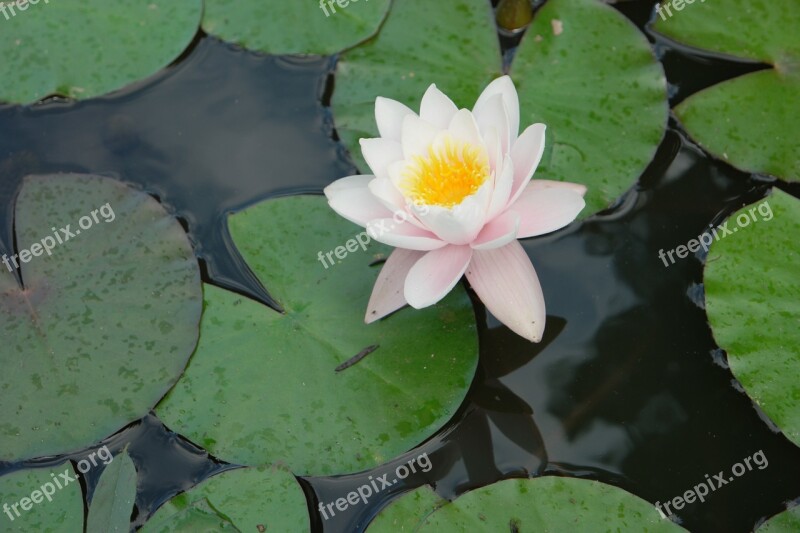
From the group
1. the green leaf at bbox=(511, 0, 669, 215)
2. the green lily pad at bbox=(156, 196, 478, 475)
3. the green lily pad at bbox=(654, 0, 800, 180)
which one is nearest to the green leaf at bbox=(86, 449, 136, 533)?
the green lily pad at bbox=(156, 196, 478, 475)

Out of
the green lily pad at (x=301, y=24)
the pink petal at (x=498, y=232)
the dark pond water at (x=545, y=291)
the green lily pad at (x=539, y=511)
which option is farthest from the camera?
the green lily pad at (x=301, y=24)

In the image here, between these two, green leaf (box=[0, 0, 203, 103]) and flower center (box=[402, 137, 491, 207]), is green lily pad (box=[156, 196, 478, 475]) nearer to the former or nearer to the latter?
flower center (box=[402, 137, 491, 207])

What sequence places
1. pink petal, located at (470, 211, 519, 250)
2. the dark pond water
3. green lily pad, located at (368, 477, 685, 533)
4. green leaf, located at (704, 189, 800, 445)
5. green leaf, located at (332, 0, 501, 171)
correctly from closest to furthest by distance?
pink petal, located at (470, 211, 519, 250) → green lily pad, located at (368, 477, 685, 533) → green leaf, located at (704, 189, 800, 445) → the dark pond water → green leaf, located at (332, 0, 501, 171)

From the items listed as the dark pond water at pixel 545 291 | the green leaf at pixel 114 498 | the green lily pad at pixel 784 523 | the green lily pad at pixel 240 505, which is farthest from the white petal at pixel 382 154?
the green lily pad at pixel 784 523

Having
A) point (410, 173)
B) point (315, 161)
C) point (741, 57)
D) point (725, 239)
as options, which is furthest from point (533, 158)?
point (741, 57)

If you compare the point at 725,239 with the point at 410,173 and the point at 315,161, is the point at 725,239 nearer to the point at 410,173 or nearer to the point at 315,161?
the point at 410,173

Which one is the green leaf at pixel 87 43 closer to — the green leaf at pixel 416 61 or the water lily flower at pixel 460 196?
the green leaf at pixel 416 61
